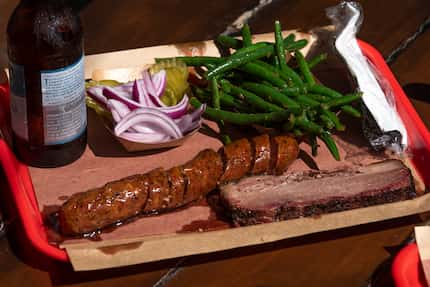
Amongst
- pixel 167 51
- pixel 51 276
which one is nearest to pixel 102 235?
pixel 51 276

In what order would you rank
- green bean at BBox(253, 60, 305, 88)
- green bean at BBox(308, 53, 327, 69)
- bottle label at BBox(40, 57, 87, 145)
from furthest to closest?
1. green bean at BBox(308, 53, 327, 69)
2. green bean at BBox(253, 60, 305, 88)
3. bottle label at BBox(40, 57, 87, 145)

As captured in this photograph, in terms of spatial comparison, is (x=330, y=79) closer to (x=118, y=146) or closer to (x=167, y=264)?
(x=118, y=146)

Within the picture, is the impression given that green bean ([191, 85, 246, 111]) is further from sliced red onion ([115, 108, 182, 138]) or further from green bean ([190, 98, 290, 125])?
sliced red onion ([115, 108, 182, 138])

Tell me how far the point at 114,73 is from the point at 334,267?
1.05 meters

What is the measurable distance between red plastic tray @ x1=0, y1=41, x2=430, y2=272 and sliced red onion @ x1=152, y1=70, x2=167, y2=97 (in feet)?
1.60

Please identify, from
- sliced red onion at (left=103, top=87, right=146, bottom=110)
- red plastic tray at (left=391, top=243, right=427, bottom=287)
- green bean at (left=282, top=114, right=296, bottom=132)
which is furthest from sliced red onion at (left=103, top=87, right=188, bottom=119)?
red plastic tray at (left=391, top=243, right=427, bottom=287)

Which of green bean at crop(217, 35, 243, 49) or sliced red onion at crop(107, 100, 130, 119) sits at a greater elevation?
green bean at crop(217, 35, 243, 49)

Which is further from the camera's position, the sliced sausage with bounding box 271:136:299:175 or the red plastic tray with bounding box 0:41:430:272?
the sliced sausage with bounding box 271:136:299:175

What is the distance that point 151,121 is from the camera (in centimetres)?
262

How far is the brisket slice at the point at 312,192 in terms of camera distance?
238 centimetres

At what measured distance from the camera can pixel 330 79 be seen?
3.05m

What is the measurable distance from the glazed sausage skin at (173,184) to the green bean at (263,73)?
0.84ft

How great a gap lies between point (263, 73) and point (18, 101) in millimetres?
843

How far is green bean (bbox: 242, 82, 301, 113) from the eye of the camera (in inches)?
108
